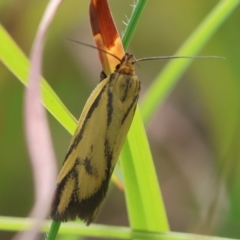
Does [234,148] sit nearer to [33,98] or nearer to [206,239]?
[206,239]

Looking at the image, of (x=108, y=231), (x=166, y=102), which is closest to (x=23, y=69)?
(x=108, y=231)

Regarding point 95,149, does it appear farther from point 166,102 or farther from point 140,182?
point 166,102

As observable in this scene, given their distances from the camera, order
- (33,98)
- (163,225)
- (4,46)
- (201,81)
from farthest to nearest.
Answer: (201,81), (163,225), (4,46), (33,98)

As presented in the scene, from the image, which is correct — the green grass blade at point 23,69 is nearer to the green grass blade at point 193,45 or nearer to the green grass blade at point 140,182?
the green grass blade at point 140,182

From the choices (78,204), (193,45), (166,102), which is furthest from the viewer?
(166,102)

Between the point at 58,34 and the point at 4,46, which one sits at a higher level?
the point at 58,34

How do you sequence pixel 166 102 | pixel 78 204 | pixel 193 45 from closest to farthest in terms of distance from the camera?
1. pixel 78 204
2. pixel 193 45
3. pixel 166 102

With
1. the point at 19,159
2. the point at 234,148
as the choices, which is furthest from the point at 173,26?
the point at 234,148
